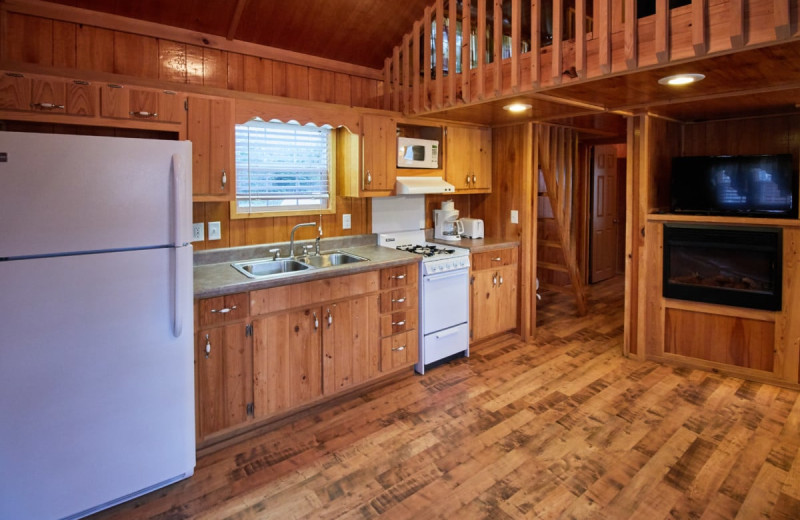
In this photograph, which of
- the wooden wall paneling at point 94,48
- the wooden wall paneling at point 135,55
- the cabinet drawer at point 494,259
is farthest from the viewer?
the cabinet drawer at point 494,259

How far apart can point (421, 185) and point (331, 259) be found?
928 mm

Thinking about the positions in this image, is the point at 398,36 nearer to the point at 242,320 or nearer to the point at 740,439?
the point at 242,320

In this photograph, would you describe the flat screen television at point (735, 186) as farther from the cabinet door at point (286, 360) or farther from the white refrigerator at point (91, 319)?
the white refrigerator at point (91, 319)

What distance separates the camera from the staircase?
4.54 meters

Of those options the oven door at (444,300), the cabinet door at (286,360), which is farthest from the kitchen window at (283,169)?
the oven door at (444,300)

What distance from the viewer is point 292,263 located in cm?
325

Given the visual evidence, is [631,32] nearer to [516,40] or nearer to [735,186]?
[516,40]

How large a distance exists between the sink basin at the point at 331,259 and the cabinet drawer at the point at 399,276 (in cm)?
19

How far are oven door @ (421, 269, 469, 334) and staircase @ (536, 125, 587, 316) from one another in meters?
1.50

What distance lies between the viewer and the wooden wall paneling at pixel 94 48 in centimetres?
262

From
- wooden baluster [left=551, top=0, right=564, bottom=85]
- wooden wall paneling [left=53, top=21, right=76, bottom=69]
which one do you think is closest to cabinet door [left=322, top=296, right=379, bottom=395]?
wooden baluster [left=551, top=0, right=564, bottom=85]

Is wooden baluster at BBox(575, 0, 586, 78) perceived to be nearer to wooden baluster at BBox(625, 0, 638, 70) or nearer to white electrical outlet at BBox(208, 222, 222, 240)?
wooden baluster at BBox(625, 0, 638, 70)

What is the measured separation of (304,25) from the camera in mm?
3254

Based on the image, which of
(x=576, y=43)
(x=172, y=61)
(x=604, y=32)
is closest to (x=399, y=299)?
(x=576, y=43)
